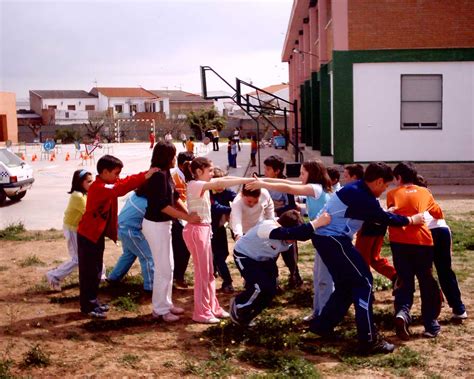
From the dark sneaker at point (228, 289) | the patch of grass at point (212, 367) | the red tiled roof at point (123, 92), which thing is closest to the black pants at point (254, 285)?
the patch of grass at point (212, 367)

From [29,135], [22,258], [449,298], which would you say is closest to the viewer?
[449,298]

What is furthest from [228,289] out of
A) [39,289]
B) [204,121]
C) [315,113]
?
[204,121]

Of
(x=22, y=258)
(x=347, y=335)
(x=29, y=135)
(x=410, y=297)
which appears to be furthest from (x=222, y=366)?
(x=29, y=135)

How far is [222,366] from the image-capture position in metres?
5.20

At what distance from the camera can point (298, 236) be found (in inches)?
216

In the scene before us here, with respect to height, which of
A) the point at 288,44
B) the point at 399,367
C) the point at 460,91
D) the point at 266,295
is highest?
the point at 288,44

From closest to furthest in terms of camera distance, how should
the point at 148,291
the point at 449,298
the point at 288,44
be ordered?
the point at 449,298, the point at 148,291, the point at 288,44

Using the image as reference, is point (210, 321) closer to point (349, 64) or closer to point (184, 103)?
point (349, 64)

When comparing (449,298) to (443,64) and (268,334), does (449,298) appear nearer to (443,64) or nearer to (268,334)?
(268,334)

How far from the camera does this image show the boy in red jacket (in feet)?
21.3

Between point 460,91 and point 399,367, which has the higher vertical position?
point 460,91

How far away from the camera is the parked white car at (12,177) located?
16594 millimetres

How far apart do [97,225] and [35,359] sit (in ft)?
5.50

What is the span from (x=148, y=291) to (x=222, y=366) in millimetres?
2639
